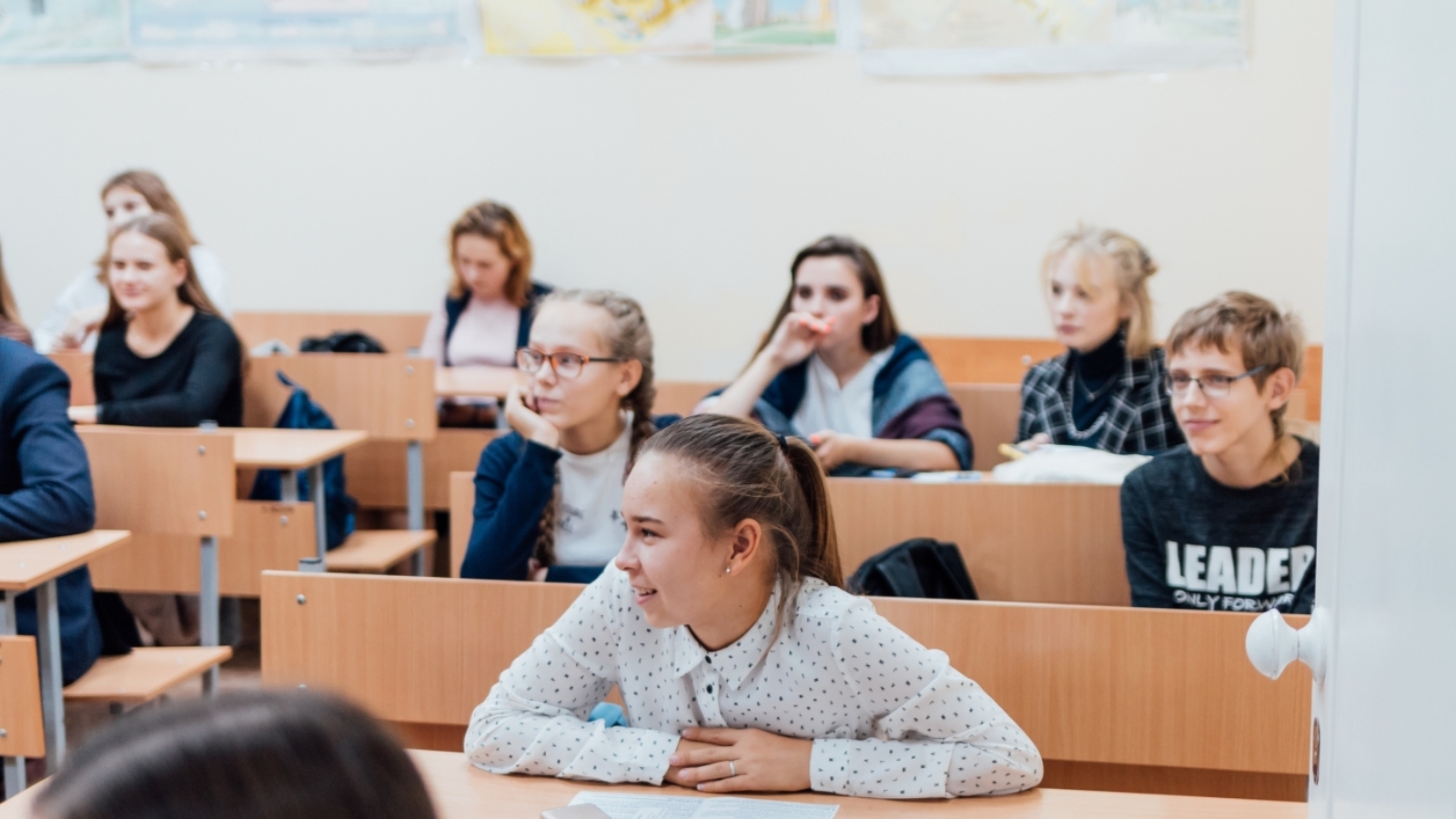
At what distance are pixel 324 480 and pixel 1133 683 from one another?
7.64 ft

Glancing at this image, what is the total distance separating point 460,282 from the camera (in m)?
4.83

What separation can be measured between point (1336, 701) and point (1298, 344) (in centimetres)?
144

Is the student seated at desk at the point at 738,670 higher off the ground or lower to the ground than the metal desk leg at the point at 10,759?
higher

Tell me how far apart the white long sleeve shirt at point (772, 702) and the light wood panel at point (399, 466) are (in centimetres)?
238

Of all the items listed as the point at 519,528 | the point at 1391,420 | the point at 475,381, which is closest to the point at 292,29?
the point at 475,381

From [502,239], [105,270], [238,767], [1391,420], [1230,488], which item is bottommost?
[1230,488]

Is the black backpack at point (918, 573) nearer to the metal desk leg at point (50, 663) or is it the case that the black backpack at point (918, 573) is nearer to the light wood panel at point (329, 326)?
the metal desk leg at point (50, 663)

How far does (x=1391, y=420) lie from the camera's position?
744 millimetres

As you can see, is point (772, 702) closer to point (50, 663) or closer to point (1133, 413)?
point (50, 663)

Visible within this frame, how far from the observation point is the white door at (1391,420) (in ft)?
2.03

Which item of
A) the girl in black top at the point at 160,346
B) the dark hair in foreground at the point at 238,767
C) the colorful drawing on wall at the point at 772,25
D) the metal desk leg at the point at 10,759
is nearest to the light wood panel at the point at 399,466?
the girl in black top at the point at 160,346

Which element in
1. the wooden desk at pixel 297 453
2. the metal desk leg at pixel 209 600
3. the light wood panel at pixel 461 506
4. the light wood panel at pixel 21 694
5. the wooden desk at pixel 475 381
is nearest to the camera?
the light wood panel at pixel 21 694

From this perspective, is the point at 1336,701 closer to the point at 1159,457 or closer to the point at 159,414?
the point at 1159,457

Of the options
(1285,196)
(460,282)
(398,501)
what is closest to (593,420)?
(398,501)
